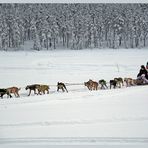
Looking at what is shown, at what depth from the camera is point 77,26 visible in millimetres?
72188

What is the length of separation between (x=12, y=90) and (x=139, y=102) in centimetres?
539

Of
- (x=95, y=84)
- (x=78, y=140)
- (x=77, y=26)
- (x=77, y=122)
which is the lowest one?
(x=78, y=140)

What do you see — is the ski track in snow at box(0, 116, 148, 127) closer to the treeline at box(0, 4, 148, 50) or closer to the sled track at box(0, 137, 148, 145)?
the sled track at box(0, 137, 148, 145)

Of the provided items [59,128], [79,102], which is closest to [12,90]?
[79,102]

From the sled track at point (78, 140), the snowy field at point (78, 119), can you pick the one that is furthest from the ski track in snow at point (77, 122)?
the sled track at point (78, 140)

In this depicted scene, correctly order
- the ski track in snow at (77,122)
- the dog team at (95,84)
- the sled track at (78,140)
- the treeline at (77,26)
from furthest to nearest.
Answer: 1. the treeline at (77,26)
2. the dog team at (95,84)
3. the ski track in snow at (77,122)
4. the sled track at (78,140)

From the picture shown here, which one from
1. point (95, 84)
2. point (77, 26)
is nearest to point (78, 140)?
point (95, 84)

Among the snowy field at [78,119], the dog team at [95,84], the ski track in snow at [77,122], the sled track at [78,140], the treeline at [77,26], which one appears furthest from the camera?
the treeline at [77,26]

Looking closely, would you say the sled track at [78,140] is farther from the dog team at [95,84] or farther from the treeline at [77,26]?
the treeline at [77,26]

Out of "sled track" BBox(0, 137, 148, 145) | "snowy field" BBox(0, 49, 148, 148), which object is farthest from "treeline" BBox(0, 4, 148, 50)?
"sled track" BBox(0, 137, 148, 145)

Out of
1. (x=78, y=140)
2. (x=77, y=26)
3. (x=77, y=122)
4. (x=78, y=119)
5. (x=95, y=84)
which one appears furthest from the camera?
(x=77, y=26)

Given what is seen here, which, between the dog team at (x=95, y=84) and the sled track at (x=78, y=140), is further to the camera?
the dog team at (x=95, y=84)

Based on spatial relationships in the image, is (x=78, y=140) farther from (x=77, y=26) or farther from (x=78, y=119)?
(x=77, y=26)

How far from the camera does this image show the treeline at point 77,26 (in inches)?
2781
